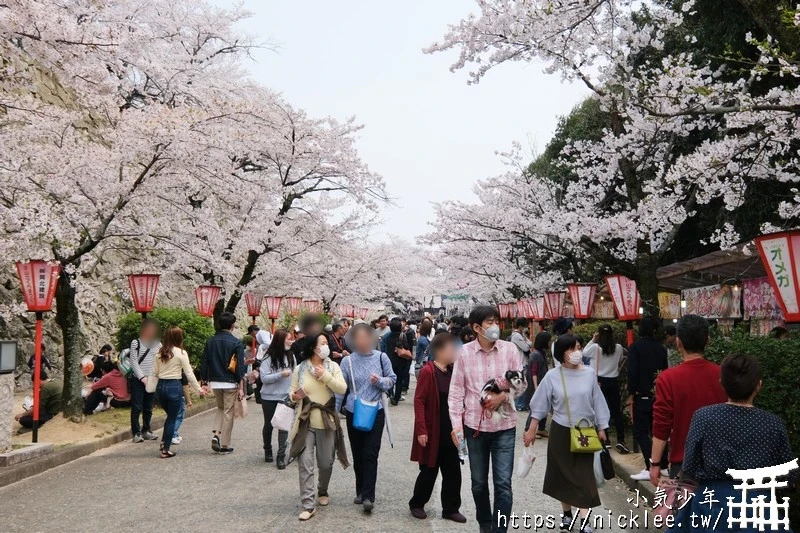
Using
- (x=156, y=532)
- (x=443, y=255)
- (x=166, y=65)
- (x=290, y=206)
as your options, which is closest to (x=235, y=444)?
(x=156, y=532)

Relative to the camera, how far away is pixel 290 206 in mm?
21406

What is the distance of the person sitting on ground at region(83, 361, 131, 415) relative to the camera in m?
12.3

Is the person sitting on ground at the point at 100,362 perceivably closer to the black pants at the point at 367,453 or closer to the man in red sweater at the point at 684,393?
the black pants at the point at 367,453

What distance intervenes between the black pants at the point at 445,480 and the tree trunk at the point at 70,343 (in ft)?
25.6

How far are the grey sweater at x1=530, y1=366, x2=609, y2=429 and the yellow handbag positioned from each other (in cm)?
3

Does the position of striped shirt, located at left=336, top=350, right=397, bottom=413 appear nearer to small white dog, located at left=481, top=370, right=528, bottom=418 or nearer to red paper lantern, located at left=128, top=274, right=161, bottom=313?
small white dog, located at left=481, top=370, right=528, bottom=418

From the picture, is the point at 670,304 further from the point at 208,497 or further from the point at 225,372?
the point at 208,497

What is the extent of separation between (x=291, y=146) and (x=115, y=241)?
7.38m

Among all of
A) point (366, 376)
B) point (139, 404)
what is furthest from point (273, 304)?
point (366, 376)

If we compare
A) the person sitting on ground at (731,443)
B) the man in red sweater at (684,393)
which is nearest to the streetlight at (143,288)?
the man in red sweater at (684,393)

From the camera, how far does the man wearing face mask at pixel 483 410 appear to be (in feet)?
17.4

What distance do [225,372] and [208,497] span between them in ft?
8.97

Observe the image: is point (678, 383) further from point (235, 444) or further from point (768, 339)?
point (235, 444)

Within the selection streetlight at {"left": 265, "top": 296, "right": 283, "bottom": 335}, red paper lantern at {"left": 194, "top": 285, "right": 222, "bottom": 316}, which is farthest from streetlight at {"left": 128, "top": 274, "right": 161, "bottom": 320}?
streetlight at {"left": 265, "top": 296, "right": 283, "bottom": 335}
